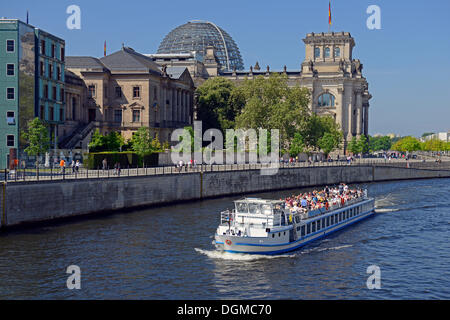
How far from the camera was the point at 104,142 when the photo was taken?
91.9 m

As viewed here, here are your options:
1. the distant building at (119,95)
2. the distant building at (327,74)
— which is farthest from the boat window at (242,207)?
the distant building at (327,74)

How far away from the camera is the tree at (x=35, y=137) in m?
74.2

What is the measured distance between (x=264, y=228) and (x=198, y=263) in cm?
701

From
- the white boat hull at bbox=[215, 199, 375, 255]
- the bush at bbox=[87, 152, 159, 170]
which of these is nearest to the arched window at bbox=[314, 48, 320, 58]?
the bush at bbox=[87, 152, 159, 170]

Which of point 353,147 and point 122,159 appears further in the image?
point 353,147

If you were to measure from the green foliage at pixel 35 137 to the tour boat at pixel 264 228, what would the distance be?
34460 millimetres

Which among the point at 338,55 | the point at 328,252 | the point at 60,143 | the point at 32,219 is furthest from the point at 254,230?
the point at 338,55

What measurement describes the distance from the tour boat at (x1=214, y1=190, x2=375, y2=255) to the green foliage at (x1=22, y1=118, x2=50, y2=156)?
34.5 metres

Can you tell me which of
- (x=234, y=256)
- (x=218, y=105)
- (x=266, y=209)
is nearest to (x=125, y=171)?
(x=266, y=209)

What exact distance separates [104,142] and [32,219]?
3759 centimetres

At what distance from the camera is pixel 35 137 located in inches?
2913

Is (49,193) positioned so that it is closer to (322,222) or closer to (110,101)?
(322,222)

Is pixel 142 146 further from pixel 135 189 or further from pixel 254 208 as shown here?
pixel 254 208

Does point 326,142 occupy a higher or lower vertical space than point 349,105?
lower
